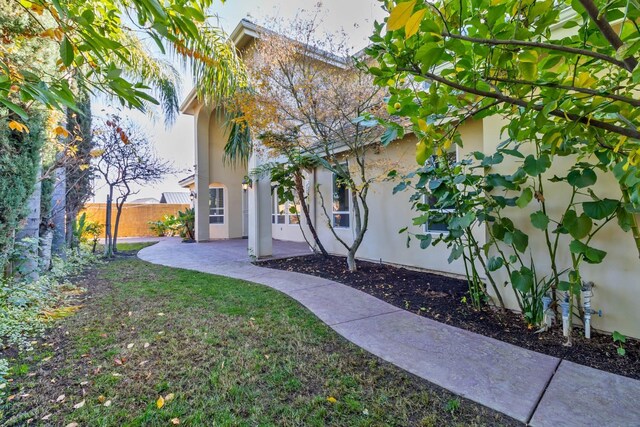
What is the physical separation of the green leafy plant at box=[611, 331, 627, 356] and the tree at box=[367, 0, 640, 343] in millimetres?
382

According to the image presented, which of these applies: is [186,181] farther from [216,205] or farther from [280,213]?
[280,213]

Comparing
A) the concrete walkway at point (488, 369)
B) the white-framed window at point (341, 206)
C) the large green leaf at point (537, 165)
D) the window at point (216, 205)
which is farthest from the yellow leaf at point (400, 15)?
the window at point (216, 205)

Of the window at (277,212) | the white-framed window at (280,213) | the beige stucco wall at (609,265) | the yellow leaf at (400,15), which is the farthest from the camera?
the window at (277,212)

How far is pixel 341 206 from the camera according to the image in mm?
8883

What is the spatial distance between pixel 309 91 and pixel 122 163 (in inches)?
285

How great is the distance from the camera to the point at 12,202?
3.80 metres

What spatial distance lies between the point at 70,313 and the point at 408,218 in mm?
6049

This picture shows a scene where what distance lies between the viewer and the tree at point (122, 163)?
30.0 ft

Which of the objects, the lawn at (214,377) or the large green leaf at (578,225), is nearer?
the lawn at (214,377)

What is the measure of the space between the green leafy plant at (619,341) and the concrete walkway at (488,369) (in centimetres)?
51

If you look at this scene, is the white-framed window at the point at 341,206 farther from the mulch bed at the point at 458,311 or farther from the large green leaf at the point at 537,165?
the large green leaf at the point at 537,165

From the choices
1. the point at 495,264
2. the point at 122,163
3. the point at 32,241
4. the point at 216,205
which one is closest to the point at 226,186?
the point at 216,205

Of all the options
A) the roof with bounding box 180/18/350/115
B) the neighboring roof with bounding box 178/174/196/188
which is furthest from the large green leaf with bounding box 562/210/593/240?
the neighboring roof with bounding box 178/174/196/188

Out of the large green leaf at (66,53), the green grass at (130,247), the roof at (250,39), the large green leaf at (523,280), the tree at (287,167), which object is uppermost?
the roof at (250,39)
